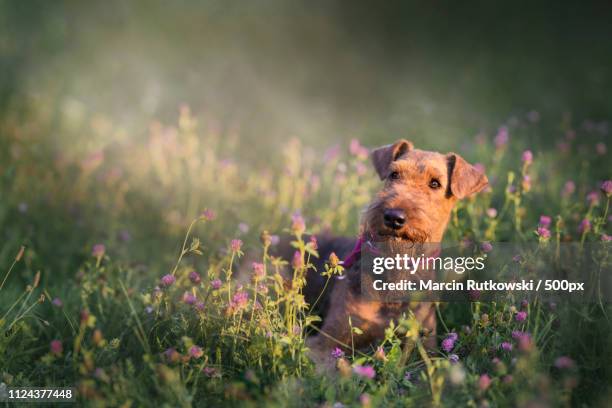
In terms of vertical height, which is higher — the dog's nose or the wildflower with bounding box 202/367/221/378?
A: the dog's nose

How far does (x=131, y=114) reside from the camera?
7.11 m

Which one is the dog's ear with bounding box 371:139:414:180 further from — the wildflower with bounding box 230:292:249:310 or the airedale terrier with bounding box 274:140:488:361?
the wildflower with bounding box 230:292:249:310

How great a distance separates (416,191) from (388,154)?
1.75 ft

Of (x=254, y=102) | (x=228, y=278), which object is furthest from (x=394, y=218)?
(x=254, y=102)

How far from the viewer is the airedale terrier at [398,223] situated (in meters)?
3.04

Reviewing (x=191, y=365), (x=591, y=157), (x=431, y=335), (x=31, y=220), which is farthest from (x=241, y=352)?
(x=591, y=157)

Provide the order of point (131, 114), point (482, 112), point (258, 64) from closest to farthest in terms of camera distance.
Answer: point (131, 114), point (482, 112), point (258, 64)

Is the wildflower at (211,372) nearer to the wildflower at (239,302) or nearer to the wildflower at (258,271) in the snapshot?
the wildflower at (239,302)

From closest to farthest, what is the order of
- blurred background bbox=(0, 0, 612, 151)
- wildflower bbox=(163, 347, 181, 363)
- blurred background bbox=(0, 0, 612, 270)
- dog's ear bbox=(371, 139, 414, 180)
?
1. wildflower bbox=(163, 347, 181, 363)
2. dog's ear bbox=(371, 139, 414, 180)
3. blurred background bbox=(0, 0, 612, 270)
4. blurred background bbox=(0, 0, 612, 151)

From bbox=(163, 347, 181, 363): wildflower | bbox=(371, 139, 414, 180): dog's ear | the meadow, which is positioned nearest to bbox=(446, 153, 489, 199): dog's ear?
the meadow

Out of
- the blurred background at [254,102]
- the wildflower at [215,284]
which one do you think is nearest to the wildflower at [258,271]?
the wildflower at [215,284]

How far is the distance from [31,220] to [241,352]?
2855mm

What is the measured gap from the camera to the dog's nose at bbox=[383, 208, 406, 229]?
2.97 meters

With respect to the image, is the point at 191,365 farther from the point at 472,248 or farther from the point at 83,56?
the point at 83,56
